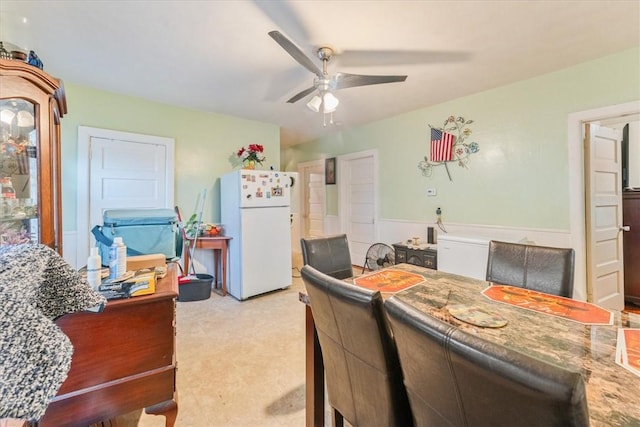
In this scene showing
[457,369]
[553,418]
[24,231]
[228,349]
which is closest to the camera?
[553,418]

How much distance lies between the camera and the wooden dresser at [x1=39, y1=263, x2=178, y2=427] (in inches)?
41.4

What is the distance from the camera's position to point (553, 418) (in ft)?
1.47

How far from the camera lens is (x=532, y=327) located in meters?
1.03

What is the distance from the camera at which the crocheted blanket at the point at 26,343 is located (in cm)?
52

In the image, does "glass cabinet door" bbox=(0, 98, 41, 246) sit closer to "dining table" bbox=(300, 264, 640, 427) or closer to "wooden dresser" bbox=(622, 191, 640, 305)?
"dining table" bbox=(300, 264, 640, 427)

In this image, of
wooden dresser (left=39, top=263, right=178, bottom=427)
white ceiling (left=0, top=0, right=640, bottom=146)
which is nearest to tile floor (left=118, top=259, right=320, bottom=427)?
wooden dresser (left=39, top=263, right=178, bottom=427)

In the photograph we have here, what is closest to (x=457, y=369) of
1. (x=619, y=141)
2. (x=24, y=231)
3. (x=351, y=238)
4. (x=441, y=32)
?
(x=24, y=231)

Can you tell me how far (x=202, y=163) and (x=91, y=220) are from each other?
1400mm

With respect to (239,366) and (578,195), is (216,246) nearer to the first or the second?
(239,366)

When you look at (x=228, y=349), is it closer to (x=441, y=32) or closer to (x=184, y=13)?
(x=184, y=13)

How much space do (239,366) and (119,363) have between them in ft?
3.55

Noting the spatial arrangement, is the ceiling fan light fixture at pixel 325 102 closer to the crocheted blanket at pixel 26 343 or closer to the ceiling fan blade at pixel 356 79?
the ceiling fan blade at pixel 356 79

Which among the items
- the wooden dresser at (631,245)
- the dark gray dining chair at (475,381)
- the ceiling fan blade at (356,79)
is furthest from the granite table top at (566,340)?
the wooden dresser at (631,245)

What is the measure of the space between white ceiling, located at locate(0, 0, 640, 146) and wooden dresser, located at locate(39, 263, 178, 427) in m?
1.82
